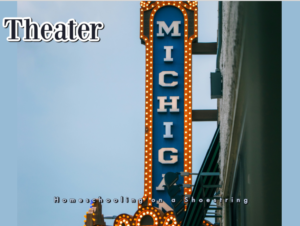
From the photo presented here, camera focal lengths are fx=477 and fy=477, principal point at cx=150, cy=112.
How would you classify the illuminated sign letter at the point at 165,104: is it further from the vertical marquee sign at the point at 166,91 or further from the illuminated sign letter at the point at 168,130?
the illuminated sign letter at the point at 168,130

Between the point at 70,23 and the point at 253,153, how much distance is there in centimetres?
847

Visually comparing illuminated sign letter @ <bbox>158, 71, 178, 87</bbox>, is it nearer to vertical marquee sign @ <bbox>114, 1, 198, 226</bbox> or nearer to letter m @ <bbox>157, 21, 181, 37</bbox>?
vertical marquee sign @ <bbox>114, 1, 198, 226</bbox>

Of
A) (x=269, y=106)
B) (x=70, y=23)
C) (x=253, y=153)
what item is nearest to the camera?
(x=269, y=106)

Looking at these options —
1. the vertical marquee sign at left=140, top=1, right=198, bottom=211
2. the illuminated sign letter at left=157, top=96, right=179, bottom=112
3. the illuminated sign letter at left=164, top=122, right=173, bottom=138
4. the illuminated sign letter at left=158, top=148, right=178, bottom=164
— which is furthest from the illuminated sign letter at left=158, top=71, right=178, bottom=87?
the illuminated sign letter at left=158, top=148, right=178, bottom=164

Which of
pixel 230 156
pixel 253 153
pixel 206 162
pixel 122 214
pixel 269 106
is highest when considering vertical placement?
pixel 269 106

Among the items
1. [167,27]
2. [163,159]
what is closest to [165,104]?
[163,159]

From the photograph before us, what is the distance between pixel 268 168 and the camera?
10.3 feet

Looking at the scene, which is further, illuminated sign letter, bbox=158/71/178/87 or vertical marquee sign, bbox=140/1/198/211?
illuminated sign letter, bbox=158/71/178/87

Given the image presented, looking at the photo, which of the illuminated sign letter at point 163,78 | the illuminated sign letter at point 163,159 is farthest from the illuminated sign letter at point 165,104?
the illuminated sign letter at point 163,159

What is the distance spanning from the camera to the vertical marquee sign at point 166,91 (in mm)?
16125

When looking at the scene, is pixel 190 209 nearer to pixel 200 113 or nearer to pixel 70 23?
pixel 70 23

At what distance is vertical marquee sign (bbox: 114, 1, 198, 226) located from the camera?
52.8 feet

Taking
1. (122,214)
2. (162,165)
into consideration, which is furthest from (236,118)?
(162,165)

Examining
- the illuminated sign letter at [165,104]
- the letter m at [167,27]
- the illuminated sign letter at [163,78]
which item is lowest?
the illuminated sign letter at [165,104]
